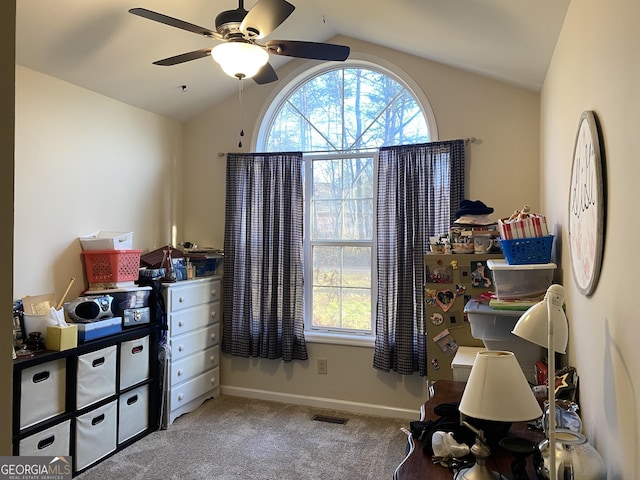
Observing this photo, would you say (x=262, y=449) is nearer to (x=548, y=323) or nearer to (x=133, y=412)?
(x=133, y=412)

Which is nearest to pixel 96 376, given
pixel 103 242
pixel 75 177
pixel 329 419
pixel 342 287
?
pixel 103 242

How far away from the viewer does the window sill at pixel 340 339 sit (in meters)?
3.71

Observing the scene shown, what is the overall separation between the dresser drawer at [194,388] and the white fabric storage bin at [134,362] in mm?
328

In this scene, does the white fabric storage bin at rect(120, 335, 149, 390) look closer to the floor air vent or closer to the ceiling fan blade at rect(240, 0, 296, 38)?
the floor air vent

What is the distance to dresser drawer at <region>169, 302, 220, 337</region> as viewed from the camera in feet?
11.5

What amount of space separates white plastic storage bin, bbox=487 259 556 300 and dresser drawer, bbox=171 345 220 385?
2423mm

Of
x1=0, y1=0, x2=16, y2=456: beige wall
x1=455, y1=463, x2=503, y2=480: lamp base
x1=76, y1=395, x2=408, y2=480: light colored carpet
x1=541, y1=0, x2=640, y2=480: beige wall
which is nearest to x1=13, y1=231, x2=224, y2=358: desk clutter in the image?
x1=76, y1=395, x2=408, y2=480: light colored carpet

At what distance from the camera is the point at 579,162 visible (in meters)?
1.61

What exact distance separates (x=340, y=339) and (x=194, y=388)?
4.02 feet

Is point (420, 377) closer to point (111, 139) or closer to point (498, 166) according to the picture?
point (498, 166)

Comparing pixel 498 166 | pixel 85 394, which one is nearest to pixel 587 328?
pixel 498 166

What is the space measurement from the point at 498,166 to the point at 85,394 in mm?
3087

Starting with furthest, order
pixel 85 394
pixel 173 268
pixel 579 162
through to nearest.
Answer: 1. pixel 173 268
2. pixel 85 394
3. pixel 579 162

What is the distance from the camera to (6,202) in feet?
2.36
